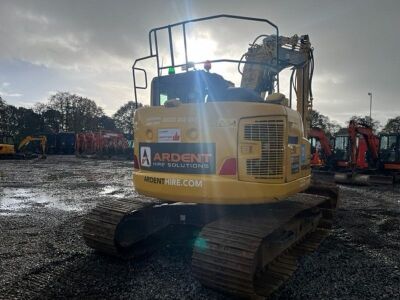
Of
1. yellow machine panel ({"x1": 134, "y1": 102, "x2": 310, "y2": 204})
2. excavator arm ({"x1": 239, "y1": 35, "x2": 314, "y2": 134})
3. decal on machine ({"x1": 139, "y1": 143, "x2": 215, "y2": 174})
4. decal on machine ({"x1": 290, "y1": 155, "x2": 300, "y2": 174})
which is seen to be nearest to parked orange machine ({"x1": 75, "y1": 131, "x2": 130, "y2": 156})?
excavator arm ({"x1": 239, "y1": 35, "x2": 314, "y2": 134})

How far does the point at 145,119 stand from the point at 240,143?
1361 millimetres

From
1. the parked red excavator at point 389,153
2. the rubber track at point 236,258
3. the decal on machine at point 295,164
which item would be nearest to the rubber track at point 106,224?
the rubber track at point 236,258

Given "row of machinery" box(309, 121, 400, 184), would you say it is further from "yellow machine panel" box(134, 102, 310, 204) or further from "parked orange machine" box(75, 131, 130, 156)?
"parked orange machine" box(75, 131, 130, 156)

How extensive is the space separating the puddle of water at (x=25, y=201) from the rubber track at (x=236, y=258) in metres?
5.57

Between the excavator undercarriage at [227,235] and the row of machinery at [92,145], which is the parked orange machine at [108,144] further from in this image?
the excavator undercarriage at [227,235]

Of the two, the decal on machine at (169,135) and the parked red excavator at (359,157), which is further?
the parked red excavator at (359,157)

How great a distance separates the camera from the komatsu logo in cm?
452

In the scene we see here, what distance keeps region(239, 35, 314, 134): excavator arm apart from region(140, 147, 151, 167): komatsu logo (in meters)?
2.43

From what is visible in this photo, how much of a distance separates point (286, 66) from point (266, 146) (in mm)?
2797

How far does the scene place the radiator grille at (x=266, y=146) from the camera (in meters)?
3.87

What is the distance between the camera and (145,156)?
4559mm

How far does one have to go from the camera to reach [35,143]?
44.9 metres

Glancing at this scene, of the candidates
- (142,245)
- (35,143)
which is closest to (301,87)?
(142,245)

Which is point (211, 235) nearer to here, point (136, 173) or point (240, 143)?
point (240, 143)
